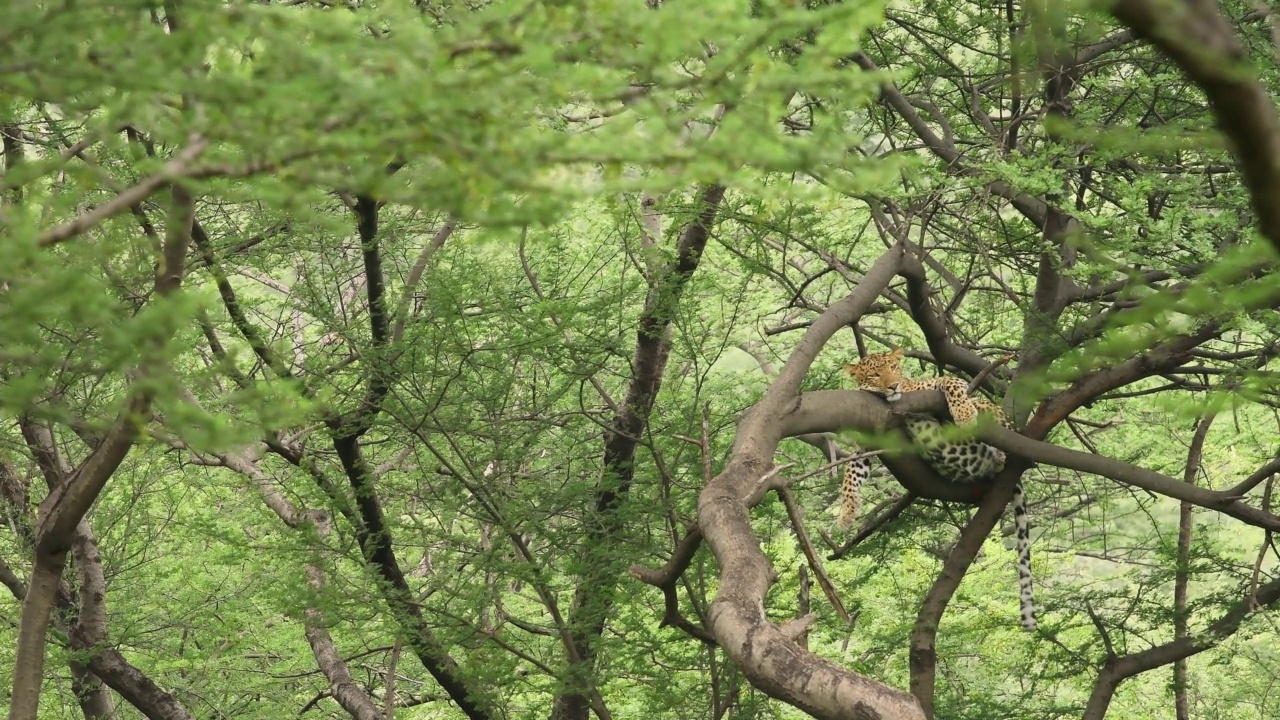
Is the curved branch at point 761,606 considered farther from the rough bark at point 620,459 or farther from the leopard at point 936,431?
the rough bark at point 620,459

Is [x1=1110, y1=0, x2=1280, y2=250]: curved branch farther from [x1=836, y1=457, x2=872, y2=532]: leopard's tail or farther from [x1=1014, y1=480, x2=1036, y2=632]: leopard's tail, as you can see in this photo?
[x1=1014, y1=480, x2=1036, y2=632]: leopard's tail

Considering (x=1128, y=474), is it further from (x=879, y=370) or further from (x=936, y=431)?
(x=879, y=370)

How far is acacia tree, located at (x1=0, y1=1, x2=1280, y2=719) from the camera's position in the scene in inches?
100

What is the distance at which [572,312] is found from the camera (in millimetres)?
7410

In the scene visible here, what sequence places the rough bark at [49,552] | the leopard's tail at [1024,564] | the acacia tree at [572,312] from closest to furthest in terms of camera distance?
the acacia tree at [572,312], the rough bark at [49,552], the leopard's tail at [1024,564]

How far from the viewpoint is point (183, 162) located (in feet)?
8.19

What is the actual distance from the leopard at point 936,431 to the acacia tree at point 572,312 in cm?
11

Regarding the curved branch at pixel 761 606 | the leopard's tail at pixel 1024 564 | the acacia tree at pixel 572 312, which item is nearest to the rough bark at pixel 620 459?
the acacia tree at pixel 572 312

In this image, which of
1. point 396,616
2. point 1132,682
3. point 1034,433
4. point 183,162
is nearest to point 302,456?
point 396,616

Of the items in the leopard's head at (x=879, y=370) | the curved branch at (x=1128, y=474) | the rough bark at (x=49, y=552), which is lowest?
the rough bark at (x=49, y=552)

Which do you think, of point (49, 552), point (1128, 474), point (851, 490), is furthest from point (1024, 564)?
point (49, 552)

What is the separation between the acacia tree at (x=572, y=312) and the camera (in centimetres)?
254

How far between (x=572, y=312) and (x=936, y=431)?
208 centimetres

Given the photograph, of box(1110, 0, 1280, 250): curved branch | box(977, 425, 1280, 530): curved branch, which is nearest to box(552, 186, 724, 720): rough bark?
box(977, 425, 1280, 530): curved branch
